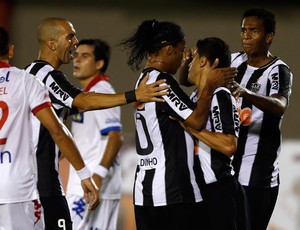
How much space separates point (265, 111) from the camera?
570 cm

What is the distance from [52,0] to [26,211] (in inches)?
262

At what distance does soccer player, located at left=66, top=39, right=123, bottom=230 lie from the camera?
777cm

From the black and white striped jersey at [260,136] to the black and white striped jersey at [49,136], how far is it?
1213 millimetres

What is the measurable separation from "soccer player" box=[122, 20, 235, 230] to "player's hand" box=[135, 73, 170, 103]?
0.04 m

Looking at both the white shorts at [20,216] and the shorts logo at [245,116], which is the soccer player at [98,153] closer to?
the shorts logo at [245,116]

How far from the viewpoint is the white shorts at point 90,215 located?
7.77 meters

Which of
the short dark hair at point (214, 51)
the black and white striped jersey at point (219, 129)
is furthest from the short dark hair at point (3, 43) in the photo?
the black and white striped jersey at point (219, 129)

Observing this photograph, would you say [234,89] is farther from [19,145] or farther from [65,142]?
[19,145]

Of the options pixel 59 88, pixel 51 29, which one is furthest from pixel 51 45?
pixel 59 88

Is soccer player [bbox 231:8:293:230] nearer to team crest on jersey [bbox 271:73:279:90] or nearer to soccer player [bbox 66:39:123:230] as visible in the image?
team crest on jersey [bbox 271:73:279:90]

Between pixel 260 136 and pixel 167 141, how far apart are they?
1.01 metres

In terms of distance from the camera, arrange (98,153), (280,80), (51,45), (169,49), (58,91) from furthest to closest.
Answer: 1. (98,153)
2. (51,45)
3. (280,80)
4. (58,91)
5. (169,49)

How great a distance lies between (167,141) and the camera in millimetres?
5262

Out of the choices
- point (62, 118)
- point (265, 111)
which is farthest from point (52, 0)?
point (265, 111)
